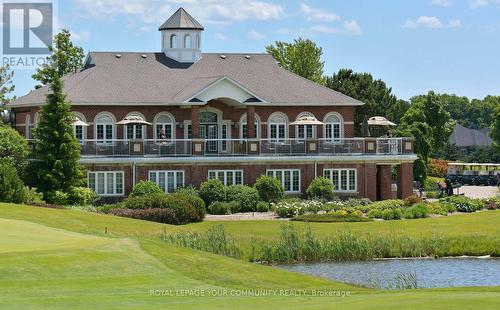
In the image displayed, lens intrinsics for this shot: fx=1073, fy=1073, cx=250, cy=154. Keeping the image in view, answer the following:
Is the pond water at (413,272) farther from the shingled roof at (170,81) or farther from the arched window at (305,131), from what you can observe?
the arched window at (305,131)

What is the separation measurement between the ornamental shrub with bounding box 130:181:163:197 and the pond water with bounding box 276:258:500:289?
18202 mm

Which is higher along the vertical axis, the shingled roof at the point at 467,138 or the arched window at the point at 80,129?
the shingled roof at the point at 467,138

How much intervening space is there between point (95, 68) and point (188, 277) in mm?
38140

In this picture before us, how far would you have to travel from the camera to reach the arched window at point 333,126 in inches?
2381

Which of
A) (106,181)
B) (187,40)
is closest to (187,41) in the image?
(187,40)

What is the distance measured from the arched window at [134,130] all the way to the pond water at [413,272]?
2486cm

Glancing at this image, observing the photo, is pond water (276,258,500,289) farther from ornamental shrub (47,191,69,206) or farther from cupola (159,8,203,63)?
cupola (159,8,203,63)

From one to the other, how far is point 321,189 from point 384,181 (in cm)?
540

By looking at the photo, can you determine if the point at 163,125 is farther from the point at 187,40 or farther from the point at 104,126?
the point at 187,40

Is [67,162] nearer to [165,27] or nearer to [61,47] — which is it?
[165,27]

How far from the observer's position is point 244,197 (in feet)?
171

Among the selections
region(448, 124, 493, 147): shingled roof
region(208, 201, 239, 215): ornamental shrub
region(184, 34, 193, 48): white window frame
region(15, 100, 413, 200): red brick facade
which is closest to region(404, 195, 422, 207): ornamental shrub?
region(15, 100, 413, 200): red brick facade

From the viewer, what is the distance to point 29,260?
2247 centimetres

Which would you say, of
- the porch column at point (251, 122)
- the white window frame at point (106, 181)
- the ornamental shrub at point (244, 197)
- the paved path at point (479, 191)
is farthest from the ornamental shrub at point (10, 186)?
the paved path at point (479, 191)
